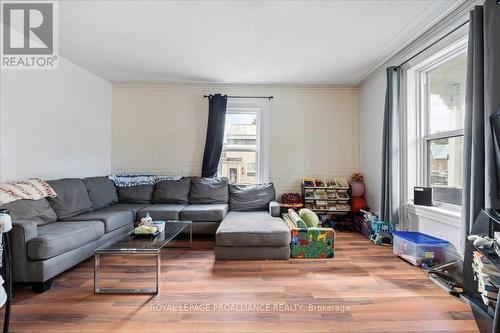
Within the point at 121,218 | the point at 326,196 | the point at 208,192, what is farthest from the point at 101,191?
the point at 326,196

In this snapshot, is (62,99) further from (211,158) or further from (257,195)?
(257,195)

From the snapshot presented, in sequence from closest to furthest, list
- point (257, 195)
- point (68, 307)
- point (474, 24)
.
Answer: point (68, 307), point (474, 24), point (257, 195)

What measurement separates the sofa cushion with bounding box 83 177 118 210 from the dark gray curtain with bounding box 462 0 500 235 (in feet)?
13.4

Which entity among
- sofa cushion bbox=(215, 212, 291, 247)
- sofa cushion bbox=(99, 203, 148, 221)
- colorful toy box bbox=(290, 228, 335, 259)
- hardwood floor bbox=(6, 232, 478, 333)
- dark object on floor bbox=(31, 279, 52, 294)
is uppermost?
sofa cushion bbox=(99, 203, 148, 221)

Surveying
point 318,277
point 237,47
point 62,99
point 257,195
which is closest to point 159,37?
point 237,47

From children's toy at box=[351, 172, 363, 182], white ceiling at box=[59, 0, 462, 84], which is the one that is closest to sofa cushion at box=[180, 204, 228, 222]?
white ceiling at box=[59, 0, 462, 84]

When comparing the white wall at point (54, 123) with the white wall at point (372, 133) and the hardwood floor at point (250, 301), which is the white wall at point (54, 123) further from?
the white wall at point (372, 133)

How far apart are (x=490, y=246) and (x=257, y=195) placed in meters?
2.58

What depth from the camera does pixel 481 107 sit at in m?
1.76

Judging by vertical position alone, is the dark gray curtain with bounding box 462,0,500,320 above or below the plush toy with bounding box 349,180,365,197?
above

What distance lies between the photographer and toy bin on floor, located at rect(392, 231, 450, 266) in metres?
2.28

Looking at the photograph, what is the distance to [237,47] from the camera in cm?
271

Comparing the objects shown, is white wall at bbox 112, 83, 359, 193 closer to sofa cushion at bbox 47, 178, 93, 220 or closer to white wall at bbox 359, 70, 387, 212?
white wall at bbox 359, 70, 387, 212

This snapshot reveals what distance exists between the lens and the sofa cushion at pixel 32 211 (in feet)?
6.71
